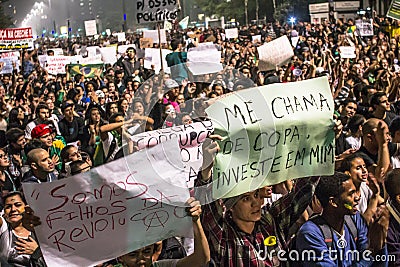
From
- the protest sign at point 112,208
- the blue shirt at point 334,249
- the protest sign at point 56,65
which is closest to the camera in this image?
the protest sign at point 112,208

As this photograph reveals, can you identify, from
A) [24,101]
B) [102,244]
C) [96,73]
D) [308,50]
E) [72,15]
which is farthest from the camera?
[72,15]

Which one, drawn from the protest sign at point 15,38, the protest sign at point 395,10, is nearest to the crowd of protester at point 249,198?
the protest sign at point 395,10

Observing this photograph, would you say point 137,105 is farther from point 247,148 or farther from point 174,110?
point 247,148

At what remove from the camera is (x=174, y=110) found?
7.93m

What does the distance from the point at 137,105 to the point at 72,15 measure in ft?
414

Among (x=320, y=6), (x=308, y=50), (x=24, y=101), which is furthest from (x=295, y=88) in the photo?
(x=320, y=6)

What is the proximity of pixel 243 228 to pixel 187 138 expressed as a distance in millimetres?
1147

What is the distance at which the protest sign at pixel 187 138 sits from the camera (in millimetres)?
5277

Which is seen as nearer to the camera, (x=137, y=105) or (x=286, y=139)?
(x=286, y=139)

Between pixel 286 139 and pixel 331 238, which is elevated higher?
pixel 286 139

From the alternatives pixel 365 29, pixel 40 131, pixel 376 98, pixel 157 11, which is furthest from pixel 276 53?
pixel 365 29

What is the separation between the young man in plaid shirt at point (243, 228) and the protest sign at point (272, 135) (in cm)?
11

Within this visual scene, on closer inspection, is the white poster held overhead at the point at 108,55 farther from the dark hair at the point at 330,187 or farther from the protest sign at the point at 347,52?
the dark hair at the point at 330,187

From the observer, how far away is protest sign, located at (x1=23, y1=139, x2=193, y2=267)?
421 centimetres
